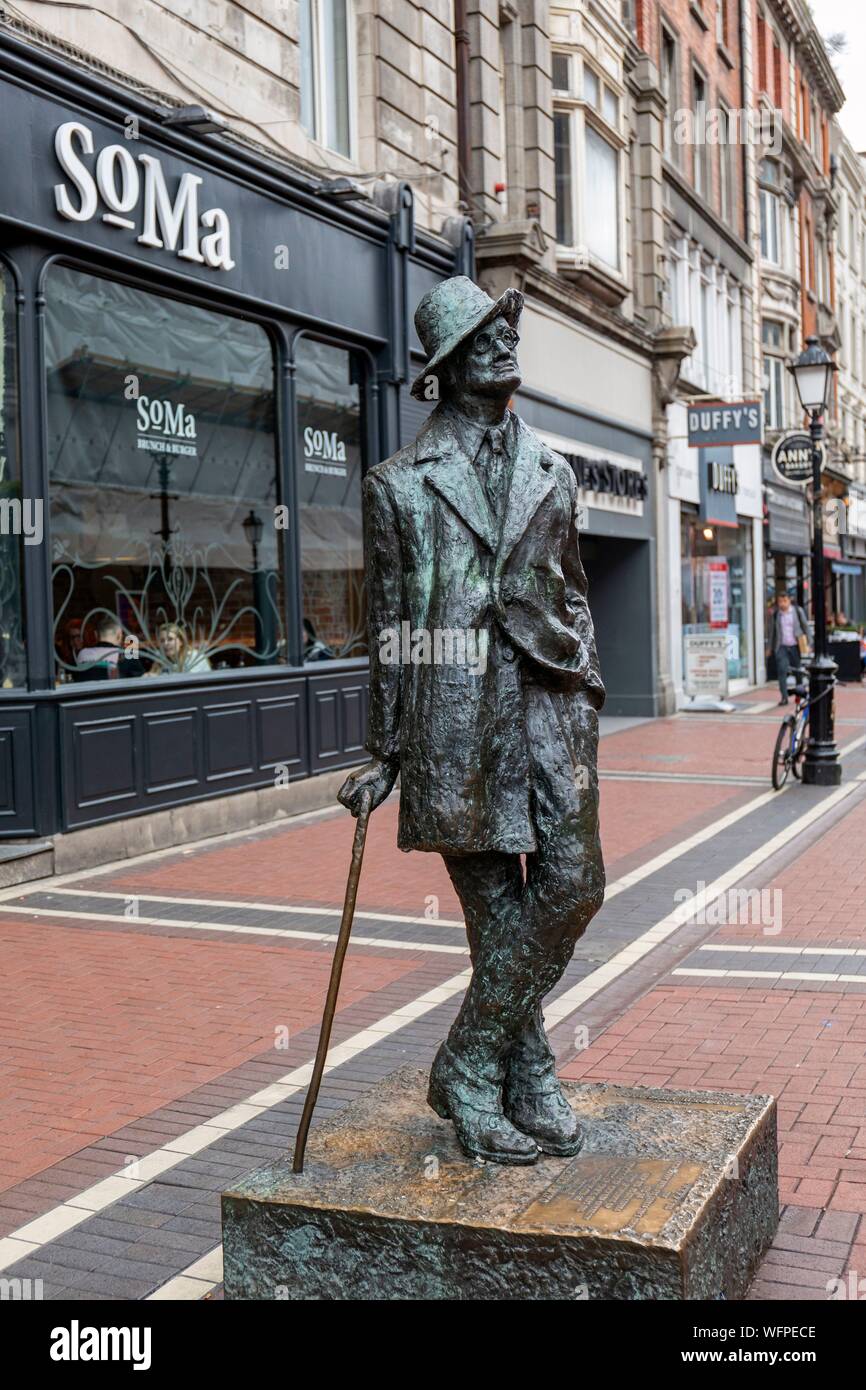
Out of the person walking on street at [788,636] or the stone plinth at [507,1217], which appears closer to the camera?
the stone plinth at [507,1217]

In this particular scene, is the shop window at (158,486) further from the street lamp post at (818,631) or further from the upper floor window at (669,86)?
the upper floor window at (669,86)

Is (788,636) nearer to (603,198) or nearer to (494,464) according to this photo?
(603,198)

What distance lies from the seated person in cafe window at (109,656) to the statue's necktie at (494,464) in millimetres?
7228

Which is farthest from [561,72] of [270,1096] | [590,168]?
[270,1096]

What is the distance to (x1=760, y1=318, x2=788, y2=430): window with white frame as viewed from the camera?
34.0 m

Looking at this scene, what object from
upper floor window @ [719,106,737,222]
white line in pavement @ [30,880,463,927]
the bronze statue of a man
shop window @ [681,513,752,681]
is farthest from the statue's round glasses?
upper floor window @ [719,106,737,222]

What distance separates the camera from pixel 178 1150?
4895 millimetres

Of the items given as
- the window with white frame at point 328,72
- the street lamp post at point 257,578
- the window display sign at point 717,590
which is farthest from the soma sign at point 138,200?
the window display sign at point 717,590

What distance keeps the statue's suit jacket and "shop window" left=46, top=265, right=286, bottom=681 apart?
274 inches

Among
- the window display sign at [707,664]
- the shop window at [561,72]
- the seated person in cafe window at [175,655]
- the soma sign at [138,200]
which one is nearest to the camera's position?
the soma sign at [138,200]

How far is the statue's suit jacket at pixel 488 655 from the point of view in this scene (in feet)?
12.2

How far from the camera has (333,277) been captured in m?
13.6

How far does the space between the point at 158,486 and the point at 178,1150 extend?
760 cm

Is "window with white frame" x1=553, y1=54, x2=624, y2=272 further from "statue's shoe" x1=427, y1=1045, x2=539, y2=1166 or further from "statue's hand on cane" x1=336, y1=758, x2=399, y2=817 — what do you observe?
"statue's shoe" x1=427, y1=1045, x2=539, y2=1166
